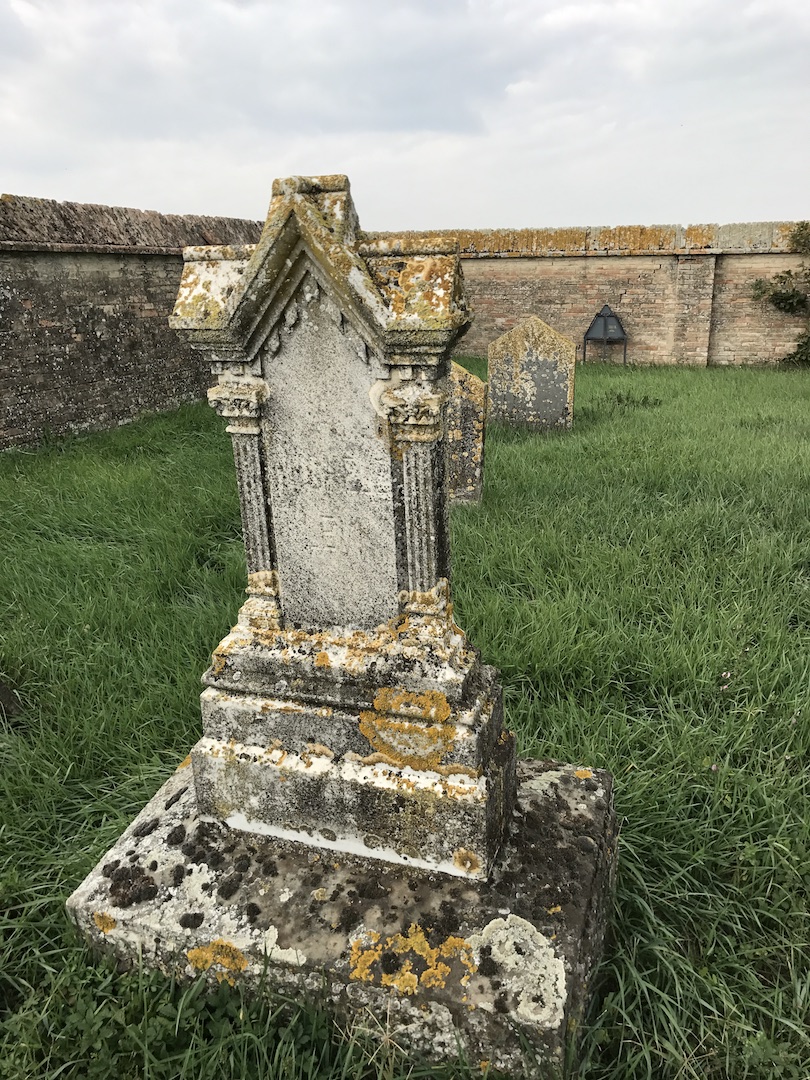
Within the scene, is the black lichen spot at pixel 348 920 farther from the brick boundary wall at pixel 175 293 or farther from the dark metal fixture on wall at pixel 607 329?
the dark metal fixture on wall at pixel 607 329

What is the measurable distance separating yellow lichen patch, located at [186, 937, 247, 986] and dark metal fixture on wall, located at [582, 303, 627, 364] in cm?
1180

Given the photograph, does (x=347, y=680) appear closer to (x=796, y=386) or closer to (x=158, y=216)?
(x=158, y=216)

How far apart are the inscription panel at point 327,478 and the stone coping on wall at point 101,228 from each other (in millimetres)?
6058

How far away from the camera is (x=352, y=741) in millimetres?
1975

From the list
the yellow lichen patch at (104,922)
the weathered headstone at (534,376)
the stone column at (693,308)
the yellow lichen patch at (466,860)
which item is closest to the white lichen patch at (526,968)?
the yellow lichen patch at (466,860)

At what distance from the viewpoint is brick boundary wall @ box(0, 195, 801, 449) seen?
6.83 meters

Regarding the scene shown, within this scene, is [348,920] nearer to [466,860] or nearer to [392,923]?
[392,923]

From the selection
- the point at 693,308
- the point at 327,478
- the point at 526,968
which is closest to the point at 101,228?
the point at 327,478

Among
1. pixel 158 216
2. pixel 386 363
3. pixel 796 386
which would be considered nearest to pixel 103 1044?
pixel 386 363

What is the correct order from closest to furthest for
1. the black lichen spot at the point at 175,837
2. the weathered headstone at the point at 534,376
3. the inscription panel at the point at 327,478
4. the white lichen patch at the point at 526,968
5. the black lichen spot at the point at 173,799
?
the white lichen patch at the point at 526,968 < the inscription panel at the point at 327,478 < the black lichen spot at the point at 175,837 < the black lichen spot at the point at 173,799 < the weathered headstone at the point at 534,376

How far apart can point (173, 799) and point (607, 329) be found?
11.5 metres

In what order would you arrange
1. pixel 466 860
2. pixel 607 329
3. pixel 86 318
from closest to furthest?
pixel 466 860
pixel 86 318
pixel 607 329

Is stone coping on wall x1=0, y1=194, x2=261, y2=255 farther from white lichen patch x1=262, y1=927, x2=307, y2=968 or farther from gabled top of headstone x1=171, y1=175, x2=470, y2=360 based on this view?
white lichen patch x1=262, y1=927, x2=307, y2=968

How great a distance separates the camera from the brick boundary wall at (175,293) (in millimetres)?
6832
